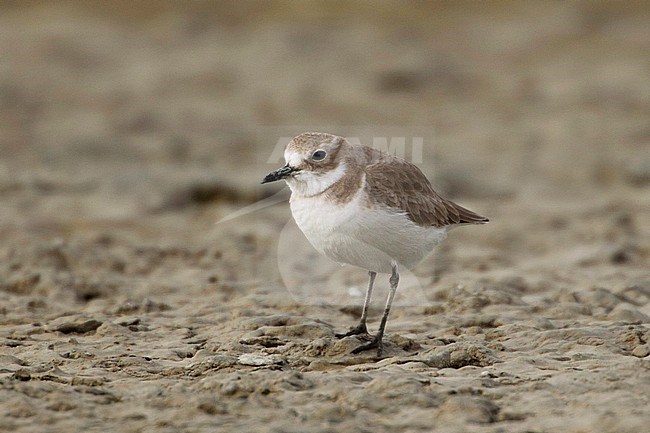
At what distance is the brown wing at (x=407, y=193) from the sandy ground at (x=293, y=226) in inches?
31.2

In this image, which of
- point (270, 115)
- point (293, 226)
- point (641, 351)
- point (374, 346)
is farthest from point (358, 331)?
point (270, 115)

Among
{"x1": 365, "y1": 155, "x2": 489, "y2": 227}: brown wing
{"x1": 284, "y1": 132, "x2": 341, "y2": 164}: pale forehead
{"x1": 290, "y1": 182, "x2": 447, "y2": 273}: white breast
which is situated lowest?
{"x1": 290, "y1": 182, "x2": 447, "y2": 273}: white breast

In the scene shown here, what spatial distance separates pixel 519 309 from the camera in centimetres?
676

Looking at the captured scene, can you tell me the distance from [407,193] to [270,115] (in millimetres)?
9301

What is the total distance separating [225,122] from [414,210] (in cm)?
939

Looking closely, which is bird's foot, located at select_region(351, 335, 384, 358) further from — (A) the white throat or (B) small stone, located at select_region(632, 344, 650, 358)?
(B) small stone, located at select_region(632, 344, 650, 358)

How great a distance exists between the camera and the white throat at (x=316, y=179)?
557cm

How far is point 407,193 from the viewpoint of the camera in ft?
19.1

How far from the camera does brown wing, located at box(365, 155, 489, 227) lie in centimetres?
564

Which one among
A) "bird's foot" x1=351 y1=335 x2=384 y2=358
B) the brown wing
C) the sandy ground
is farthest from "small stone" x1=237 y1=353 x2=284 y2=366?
the brown wing

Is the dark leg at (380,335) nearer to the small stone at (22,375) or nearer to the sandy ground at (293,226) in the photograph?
the sandy ground at (293,226)

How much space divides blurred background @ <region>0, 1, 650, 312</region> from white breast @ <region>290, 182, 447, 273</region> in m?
2.59

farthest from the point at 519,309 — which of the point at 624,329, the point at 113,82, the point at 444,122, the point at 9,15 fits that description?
the point at 9,15

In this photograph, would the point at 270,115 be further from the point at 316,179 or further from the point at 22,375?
the point at 22,375
